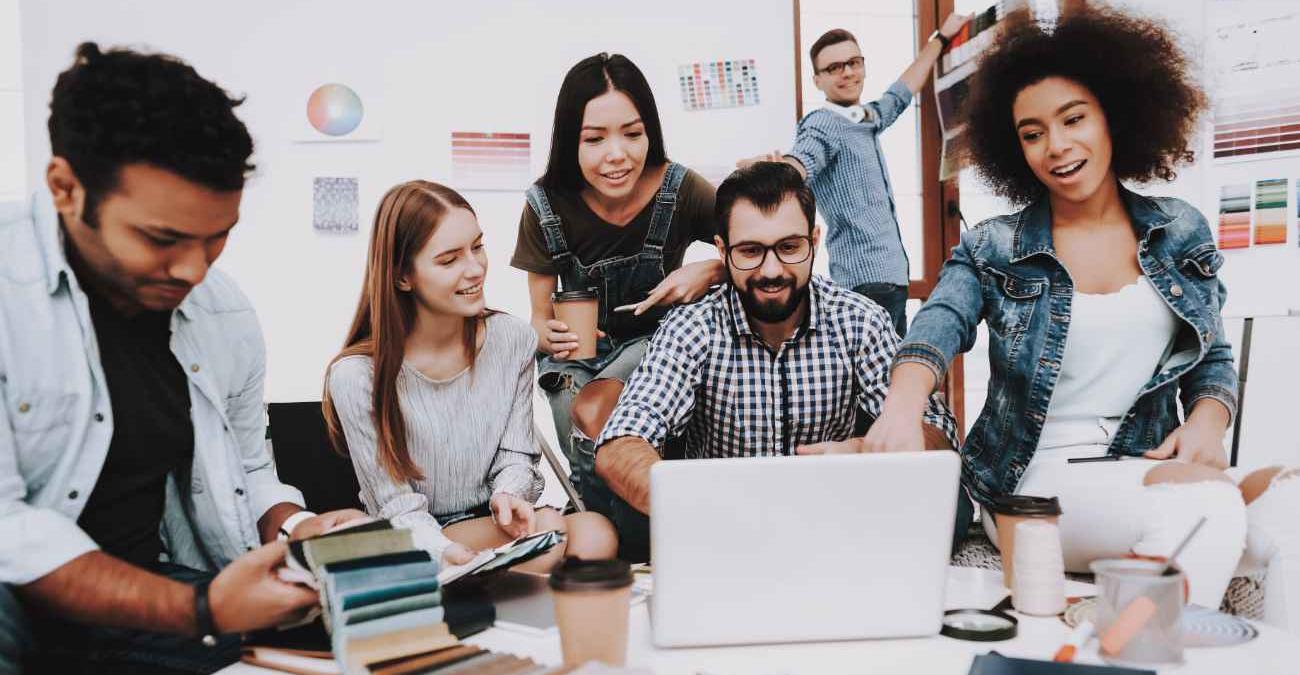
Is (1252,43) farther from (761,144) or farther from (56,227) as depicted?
(56,227)

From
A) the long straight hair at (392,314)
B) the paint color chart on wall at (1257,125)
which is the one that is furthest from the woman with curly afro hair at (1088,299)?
the paint color chart on wall at (1257,125)

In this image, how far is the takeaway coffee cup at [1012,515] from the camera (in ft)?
3.81

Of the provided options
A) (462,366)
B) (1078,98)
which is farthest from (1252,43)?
(462,366)

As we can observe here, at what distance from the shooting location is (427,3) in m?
3.61

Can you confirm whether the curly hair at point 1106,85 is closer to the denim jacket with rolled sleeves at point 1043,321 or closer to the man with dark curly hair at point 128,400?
the denim jacket with rolled sleeves at point 1043,321

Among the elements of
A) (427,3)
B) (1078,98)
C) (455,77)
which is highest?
(427,3)

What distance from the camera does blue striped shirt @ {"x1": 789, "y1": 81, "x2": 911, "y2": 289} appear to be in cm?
335

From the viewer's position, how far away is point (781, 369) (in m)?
1.84

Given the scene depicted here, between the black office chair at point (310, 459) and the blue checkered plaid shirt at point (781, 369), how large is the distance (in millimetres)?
728

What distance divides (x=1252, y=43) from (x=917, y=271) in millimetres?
1456

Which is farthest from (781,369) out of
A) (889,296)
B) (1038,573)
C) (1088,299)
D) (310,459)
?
(889,296)

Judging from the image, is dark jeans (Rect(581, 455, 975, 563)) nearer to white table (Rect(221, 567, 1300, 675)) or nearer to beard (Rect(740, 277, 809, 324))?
beard (Rect(740, 277, 809, 324))

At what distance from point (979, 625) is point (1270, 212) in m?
3.28

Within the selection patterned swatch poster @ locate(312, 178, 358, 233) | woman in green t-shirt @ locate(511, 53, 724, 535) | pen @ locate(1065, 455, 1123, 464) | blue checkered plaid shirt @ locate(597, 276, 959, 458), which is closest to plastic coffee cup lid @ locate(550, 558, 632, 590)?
blue checkered plaid shirt @ locate(597, 276, 959, 458)
